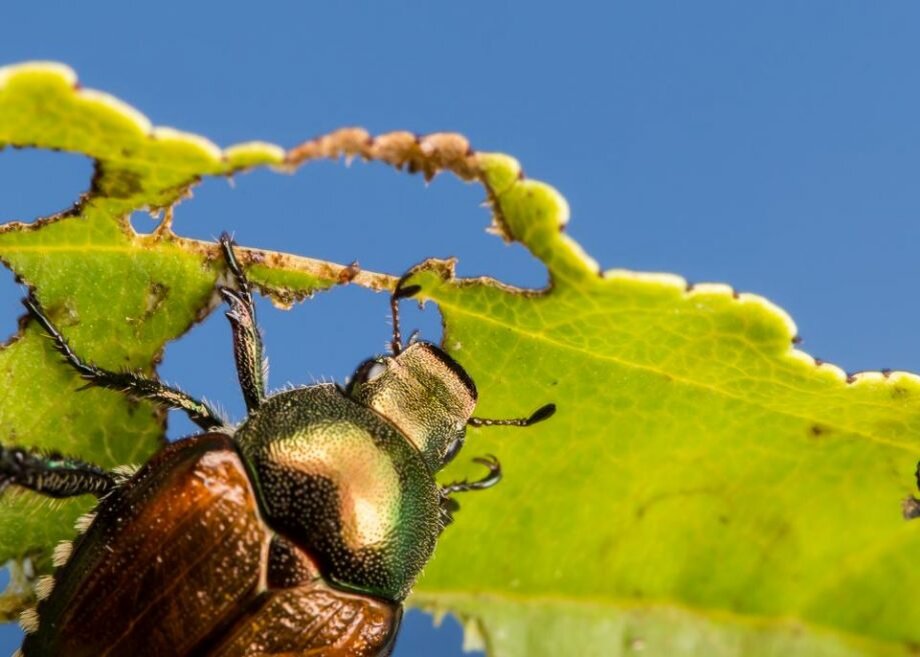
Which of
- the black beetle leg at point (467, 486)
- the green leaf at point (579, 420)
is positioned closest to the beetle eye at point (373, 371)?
the green leaf at point (579, 420)

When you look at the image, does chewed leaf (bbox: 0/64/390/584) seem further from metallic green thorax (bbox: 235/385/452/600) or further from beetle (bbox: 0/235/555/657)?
metallic green thorax (bbox: 235/385/452/600)

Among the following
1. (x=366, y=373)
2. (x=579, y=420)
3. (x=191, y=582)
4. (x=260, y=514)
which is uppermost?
(x=579, y=420)

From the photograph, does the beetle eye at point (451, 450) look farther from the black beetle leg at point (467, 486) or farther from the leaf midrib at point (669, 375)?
the leaf midrib at point (669, 375)

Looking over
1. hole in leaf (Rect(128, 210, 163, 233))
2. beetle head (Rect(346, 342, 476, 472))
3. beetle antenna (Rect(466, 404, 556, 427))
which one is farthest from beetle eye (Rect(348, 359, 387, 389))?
hole in leaf (Rect(128, 210, 163, 233))

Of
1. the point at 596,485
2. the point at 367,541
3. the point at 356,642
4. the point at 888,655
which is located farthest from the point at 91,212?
the point at 888,655

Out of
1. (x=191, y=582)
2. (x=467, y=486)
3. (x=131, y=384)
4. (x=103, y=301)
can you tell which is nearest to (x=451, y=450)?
(x=467, y=486)

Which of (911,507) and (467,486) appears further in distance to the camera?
(911,507)

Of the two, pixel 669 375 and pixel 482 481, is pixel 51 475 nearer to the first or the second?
pixel 482 481
